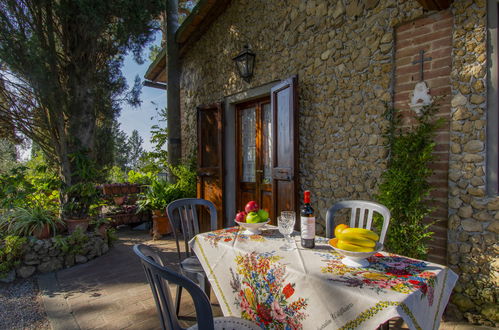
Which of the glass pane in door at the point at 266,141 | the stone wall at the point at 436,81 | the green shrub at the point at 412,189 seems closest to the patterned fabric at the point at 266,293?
the green shrub at the point at 412,189

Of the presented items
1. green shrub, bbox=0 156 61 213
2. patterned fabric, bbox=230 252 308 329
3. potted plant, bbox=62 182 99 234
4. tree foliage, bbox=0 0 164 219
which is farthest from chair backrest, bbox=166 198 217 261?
green shrub, bbox=0 156 61 213

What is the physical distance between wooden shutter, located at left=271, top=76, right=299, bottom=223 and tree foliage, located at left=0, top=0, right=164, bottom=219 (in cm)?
228

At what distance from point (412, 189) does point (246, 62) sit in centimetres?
263

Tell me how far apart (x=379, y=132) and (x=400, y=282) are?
175cm

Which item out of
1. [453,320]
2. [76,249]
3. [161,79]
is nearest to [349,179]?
[453,320]

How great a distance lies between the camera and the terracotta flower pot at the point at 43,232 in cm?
332

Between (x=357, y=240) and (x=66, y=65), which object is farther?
(x=66, y=65)

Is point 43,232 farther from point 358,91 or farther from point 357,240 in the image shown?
point 358,91

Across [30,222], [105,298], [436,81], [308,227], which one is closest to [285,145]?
[436,81]

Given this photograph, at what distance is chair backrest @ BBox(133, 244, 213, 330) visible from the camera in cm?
96

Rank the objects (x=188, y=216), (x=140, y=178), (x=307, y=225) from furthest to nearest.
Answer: (x=140, y=178) < (x=188, y=216) < (x=307, y=225)

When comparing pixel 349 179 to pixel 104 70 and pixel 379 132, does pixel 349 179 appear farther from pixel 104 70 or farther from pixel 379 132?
pixel 104 70

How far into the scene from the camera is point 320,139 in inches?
123

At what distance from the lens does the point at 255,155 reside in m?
4.15
